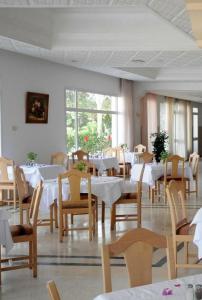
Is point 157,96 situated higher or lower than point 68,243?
higher

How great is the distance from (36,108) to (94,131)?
392 centimetres

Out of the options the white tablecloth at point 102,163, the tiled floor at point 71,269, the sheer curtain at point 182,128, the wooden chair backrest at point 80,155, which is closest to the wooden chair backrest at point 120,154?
the white tablecloth at point 102,163

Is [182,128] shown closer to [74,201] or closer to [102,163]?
[102,163]

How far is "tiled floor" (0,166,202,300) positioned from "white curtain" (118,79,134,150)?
979cm

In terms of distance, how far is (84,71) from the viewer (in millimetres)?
14711

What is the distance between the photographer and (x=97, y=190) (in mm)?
6996

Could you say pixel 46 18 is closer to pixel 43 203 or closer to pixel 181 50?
pixel 181 50

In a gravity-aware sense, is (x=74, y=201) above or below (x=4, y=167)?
below

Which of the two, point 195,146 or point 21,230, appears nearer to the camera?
point 21,230

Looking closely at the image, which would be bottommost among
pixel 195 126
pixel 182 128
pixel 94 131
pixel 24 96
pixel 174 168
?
pixel 174 168

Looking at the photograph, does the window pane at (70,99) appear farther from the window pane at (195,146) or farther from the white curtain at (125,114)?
the window pane at (195,146)

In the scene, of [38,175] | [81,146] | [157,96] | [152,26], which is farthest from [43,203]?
[157,96]

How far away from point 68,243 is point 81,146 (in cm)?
864

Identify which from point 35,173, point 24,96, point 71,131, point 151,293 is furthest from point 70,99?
point 151,293
